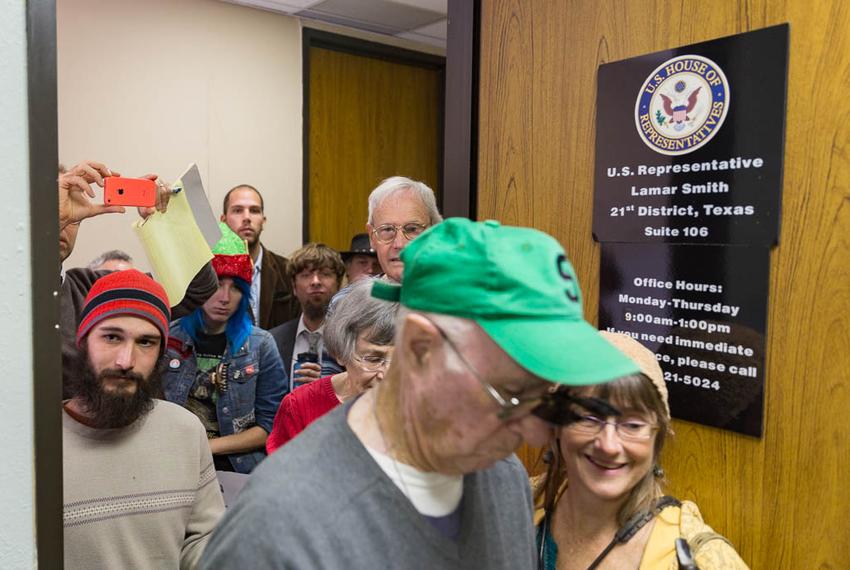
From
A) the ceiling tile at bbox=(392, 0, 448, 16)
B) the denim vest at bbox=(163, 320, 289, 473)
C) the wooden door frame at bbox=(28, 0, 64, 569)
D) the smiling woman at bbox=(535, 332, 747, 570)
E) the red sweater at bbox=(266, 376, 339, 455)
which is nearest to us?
the wooden door frame at bbox=(28, 0, 64, 569)

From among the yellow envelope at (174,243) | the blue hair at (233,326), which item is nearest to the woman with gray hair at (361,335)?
the yellow envelope at (174,243)

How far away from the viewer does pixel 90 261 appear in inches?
149

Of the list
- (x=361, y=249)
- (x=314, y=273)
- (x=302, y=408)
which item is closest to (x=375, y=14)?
(x=361, y=249)

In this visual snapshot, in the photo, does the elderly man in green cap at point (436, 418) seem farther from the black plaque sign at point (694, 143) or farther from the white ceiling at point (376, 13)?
the white ceiling at point (376, 13)

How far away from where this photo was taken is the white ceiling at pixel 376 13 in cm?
428

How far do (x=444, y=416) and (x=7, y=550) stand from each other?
0.68m

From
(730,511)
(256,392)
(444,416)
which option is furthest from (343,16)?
(444,416)

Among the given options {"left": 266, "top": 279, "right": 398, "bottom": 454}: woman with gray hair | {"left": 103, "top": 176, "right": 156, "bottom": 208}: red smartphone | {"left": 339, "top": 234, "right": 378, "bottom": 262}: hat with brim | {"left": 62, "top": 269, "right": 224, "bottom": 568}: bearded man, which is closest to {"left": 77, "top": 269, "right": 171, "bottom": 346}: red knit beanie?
{"left": 62, "top": 269, "right": 224, "bottom": 568}: bearded man

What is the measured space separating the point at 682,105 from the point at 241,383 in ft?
5.60

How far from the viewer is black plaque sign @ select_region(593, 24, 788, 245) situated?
1404 mm

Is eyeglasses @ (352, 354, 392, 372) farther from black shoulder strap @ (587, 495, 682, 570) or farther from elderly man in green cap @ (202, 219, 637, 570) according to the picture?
elderly man in green cap @ (202, 219, 637, 570)

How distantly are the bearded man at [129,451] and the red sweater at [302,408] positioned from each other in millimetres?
267

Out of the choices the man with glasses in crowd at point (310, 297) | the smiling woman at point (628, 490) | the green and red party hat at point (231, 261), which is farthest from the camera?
the man with glasses in crowd at point (310, 297)

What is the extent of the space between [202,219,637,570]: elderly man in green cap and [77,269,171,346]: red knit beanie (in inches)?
45.9
